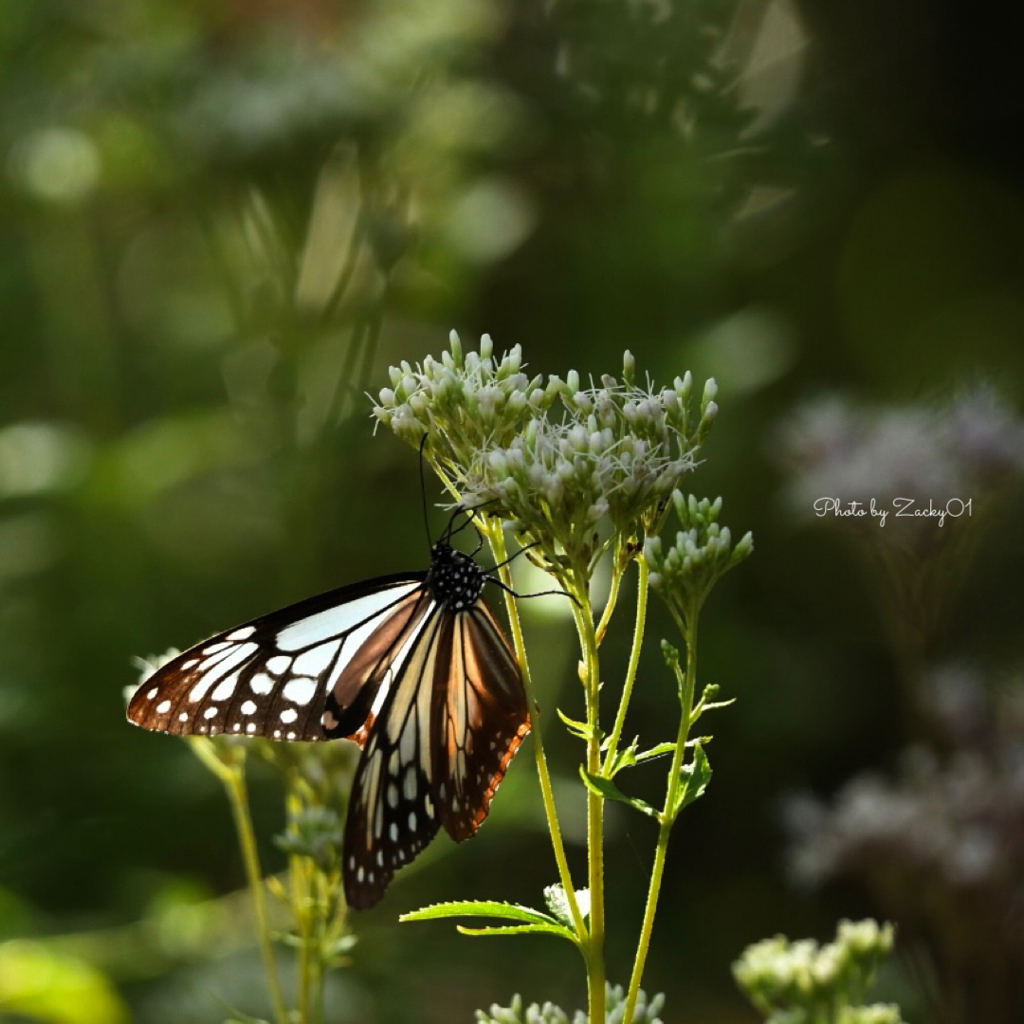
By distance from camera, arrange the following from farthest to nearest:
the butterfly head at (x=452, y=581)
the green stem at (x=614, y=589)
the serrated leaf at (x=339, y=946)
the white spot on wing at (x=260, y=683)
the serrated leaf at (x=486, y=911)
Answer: the butterfly head at (x=452, y=581), the white spot on wing at (x=260, y=683), the serrated leaf at (x=339, y=946), the green stem at (x=614, y=589), the serrated leaf at (x=486, y=911)

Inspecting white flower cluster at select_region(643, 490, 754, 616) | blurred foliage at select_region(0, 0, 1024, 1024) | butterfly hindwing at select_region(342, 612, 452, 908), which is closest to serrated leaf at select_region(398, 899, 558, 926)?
butterfly hindwing at select_region(342, 612, 452, 908)

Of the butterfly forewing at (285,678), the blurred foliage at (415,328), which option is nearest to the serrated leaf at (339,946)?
the butterfly forewing at (285,678)

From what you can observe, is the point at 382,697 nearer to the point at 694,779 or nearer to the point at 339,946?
the point at 339,946

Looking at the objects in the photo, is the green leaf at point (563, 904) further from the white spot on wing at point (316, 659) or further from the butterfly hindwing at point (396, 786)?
the white spot on wing at point (316, 659)

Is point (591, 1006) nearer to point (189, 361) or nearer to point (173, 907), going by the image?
point (173, 907)

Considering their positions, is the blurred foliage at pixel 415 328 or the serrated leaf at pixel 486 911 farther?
the blurred foliage at pixel 415 328

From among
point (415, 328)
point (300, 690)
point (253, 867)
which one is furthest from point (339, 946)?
point (415, 328)
